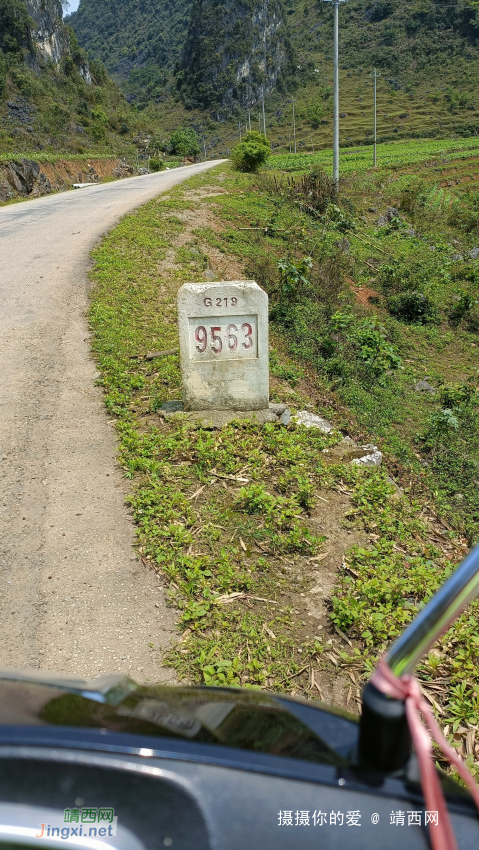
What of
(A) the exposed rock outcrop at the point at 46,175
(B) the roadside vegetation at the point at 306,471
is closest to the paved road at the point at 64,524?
(B) the roadside vegetation at the point at 306,471

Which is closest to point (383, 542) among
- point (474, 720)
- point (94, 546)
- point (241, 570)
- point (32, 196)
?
point (241, 570)

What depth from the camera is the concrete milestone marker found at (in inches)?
206

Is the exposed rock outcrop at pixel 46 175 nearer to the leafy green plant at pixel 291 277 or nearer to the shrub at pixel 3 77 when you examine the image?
the shrub at pixel 3 77

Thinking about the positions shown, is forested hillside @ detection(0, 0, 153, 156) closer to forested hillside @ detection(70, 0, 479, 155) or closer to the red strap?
forested hillside @ detection(70, 0, 479, 155)

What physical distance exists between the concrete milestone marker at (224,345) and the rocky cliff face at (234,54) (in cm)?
12558

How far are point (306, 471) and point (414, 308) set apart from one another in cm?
856

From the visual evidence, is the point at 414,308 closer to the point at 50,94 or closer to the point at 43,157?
the point at 43,157

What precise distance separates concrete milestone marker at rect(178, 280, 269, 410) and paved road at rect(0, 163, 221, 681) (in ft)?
3.08

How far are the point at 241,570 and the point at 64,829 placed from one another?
299 cm

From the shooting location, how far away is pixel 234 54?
126 metres

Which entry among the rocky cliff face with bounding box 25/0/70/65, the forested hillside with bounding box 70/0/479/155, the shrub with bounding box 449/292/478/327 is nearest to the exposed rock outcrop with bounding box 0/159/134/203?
the shrub with bounding box 449/292/478/327

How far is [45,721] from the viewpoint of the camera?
3.84 feet

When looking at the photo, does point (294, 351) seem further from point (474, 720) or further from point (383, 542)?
point (474, 720)

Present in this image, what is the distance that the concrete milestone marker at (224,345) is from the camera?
5234 mm
